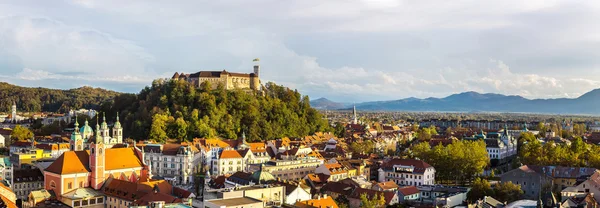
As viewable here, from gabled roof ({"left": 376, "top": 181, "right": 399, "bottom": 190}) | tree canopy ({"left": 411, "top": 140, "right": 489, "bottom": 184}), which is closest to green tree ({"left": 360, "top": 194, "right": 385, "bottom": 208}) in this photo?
gabled roof ({"left": 376, "top": 181, "right": 399, "bottom": 190})

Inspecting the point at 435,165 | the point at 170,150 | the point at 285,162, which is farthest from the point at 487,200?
→ the point at 170,150

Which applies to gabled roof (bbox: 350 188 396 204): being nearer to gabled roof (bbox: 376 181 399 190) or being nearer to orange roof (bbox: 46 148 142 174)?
gabled roof (bbox: 376 181 399 190)

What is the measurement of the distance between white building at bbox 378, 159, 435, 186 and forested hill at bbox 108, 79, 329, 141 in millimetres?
29745

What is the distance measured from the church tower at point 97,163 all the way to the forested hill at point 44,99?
11037 centimetres

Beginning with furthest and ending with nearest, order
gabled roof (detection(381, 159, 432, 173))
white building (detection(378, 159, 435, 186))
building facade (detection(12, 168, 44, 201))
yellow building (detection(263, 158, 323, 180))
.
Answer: yellow building (detection(263, 158, 323, 180)) → gabled roof (detection(381, 159, 432, 173)) → white building (detection(378, 159, 435, 186)) → building facade (detection(12, 168, 44, 201))

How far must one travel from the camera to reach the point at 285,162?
5744 centimetres

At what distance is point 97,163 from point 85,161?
5.27 feet

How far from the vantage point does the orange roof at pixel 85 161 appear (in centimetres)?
4425

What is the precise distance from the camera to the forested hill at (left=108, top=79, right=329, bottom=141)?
255ft

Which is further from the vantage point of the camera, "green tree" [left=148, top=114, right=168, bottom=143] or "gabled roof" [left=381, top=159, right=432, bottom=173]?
"green tree" [left=148, top=114, right=168, bottom=143]

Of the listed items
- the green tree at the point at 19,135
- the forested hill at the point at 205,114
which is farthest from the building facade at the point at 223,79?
the green tree at the point at 19,135

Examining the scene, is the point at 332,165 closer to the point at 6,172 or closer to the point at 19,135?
the point at 6,172

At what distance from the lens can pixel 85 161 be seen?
45.8 metres

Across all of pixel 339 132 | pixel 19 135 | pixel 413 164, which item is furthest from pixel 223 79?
pixel 413 164
